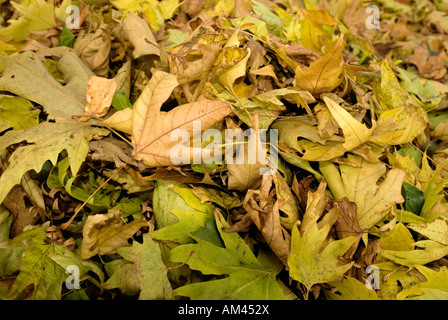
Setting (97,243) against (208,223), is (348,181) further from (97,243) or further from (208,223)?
(97,243)

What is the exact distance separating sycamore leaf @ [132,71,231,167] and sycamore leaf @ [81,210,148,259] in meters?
0.13

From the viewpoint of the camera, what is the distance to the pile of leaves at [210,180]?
695mm

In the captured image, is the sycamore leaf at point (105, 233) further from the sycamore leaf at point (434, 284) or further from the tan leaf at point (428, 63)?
the tan leaf at point (428, 63)

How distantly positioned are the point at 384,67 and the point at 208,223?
2.03 feet

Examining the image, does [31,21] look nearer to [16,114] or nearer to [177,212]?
[16,114]

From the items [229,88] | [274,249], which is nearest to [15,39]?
[229,88]

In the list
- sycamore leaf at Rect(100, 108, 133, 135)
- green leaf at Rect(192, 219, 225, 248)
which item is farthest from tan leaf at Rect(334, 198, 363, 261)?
sycamore leaf at Rect(100, 108, 133, 135)

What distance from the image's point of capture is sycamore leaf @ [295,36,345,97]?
782mm

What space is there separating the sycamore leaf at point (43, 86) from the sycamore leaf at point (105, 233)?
0.27 meters

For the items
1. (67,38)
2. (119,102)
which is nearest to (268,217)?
(119,102)

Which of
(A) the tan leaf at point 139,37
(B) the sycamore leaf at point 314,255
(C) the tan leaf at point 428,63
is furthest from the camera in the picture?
(C) the tan leaf at point 428,63

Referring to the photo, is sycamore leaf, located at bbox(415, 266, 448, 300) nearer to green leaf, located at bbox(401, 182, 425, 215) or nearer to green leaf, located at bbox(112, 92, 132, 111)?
green leaf, located at bbox(401, 182, 425, 215)

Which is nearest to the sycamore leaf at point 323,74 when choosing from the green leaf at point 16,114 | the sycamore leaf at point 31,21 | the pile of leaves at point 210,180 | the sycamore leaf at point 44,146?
the pile of leaves at point 210,180

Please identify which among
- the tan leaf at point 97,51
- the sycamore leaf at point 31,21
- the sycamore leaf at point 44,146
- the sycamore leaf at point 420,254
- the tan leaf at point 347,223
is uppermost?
the sycamore leaf at point 31,21
